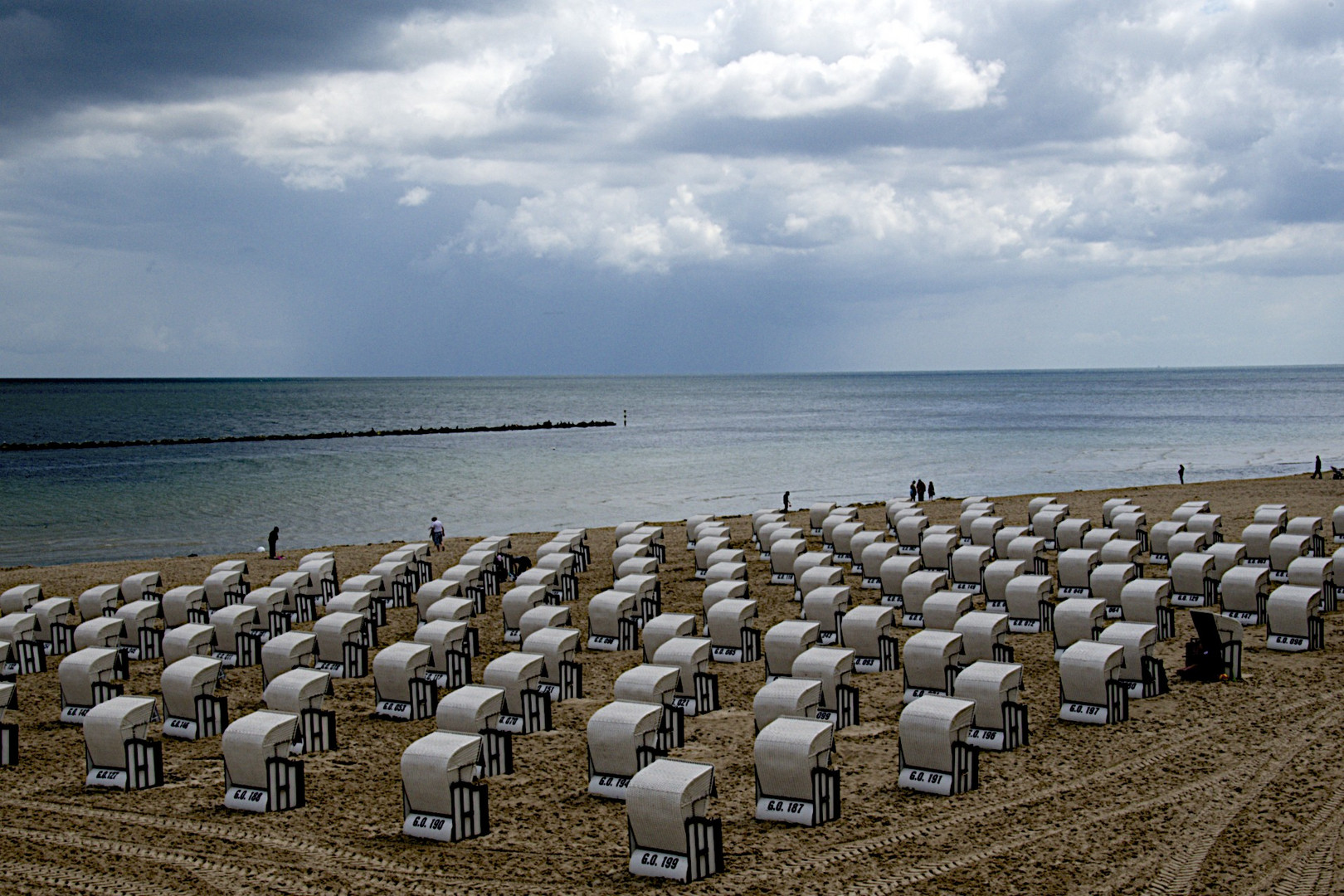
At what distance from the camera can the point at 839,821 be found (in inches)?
571

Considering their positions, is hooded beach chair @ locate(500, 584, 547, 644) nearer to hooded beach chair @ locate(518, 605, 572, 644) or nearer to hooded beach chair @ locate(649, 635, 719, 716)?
hooded beach chair @ locate(518, 605, 572, 644)

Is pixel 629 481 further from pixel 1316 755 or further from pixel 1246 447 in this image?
pixel 1316 755

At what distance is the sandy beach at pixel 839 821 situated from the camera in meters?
12.8

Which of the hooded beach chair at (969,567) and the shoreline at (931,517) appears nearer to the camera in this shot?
the hooded beach chair at (969,567)

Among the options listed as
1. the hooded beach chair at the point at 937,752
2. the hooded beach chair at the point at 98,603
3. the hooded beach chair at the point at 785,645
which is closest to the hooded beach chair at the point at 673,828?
the hooded beach chair at the point at 937,752

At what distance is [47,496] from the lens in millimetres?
74938

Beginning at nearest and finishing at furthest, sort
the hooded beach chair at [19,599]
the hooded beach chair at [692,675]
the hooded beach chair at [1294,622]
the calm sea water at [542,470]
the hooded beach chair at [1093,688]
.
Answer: the hooded beach chair at [1093,688] < the hooded beach chair at [692,675] < the hooded beach chair at [1294,622] < the hooded beach chair at [19,599] < the calm sea water at [542,470]

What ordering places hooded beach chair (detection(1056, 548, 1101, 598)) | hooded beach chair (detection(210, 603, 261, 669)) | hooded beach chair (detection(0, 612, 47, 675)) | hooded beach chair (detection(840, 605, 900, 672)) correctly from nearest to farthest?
hooded beach chair (detection(840, 605, 900, 672)) → hooded beach chair (detection(210, 603, 261, 669)) → hooded beach chair (detection(0, 612, 47, 675)) → hooded beach chair (detection(1056, 548, 1101, 598))

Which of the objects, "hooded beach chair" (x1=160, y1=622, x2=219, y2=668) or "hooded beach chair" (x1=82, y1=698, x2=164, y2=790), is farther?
"hooded beach chair" (x1=160, y1=622, x2=219, y2=668)

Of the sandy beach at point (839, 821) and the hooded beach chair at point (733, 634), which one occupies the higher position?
the hooded beach chair at point (733, 634)

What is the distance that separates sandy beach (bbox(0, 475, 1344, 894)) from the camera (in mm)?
12812

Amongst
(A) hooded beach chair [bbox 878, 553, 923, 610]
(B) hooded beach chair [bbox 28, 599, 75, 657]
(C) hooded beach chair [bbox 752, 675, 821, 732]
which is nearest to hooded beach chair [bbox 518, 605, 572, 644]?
(C) hooded beach chair [bbox 752, 675, 821, 732]

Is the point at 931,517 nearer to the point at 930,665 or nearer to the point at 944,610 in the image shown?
the point at 944,610

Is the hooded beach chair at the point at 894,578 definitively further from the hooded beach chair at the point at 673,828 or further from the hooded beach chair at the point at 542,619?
the hooded beach chair at the point at 673,828
